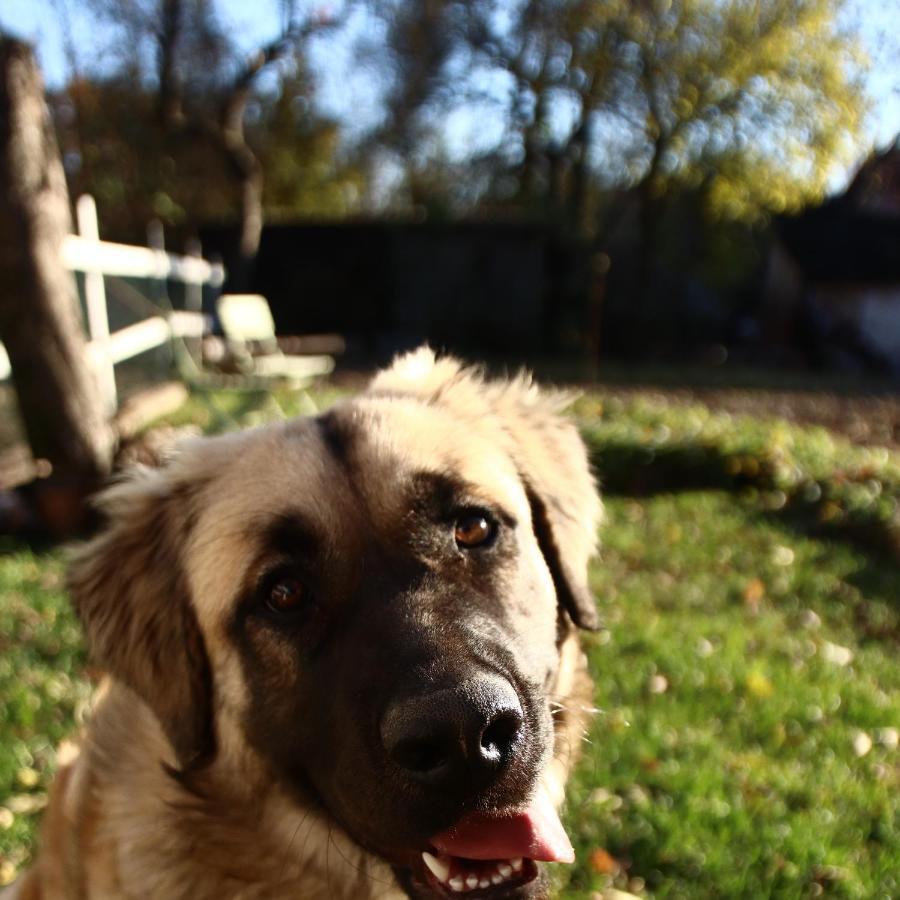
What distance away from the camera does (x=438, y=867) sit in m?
1.81

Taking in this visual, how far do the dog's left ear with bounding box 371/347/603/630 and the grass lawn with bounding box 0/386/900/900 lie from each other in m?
1.05

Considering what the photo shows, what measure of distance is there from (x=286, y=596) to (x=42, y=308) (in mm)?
4370

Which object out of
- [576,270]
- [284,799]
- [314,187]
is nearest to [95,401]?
[284,799]

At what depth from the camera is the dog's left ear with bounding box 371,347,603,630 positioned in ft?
7.80

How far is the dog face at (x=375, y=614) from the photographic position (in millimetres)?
1668

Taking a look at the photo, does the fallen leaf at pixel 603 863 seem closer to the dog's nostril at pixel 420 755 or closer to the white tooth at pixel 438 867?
the white tooth at pixel 438 867

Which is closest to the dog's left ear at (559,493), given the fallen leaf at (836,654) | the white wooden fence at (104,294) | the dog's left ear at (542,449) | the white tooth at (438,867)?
the dog's left ear at (542,449)

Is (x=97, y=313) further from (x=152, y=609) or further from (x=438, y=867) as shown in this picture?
(x=438, y=867)

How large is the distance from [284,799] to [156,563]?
70cm

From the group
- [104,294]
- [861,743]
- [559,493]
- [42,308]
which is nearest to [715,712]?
[861,743]

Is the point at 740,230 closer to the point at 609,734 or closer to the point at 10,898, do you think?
the point at 609,734

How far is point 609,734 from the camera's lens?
12.1 ft

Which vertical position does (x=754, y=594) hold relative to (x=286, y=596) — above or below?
below

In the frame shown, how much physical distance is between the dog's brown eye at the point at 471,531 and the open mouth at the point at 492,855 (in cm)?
61
